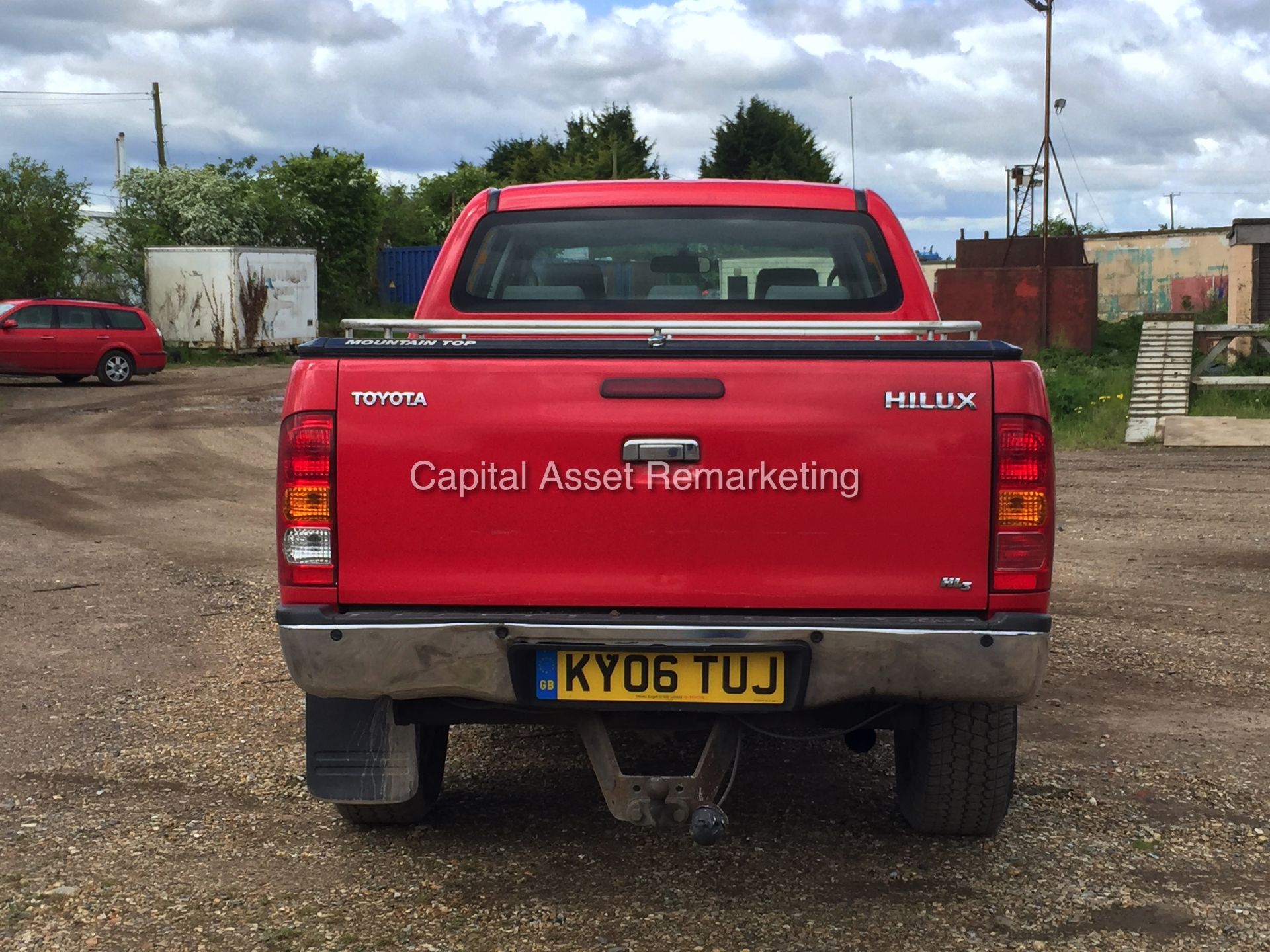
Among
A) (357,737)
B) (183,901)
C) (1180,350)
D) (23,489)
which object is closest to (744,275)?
(357,737)

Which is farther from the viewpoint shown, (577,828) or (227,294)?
(227,294)

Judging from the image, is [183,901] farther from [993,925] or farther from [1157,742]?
[1157,742]

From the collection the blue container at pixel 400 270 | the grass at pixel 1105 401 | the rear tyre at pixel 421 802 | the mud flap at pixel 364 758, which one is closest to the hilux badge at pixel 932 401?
the mud flap at pixel 364 758

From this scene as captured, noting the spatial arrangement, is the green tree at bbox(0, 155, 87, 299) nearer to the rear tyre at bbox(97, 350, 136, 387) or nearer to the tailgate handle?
the rear tyre at bbox(97, 350, 136, 387)

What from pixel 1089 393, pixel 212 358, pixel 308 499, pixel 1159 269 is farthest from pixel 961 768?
pixel 1159 269

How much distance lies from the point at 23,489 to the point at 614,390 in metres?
11.1

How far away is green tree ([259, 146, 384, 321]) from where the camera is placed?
133 ft

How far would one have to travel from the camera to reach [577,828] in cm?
435

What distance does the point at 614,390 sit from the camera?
342 cm

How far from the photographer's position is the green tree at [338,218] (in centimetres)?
4069

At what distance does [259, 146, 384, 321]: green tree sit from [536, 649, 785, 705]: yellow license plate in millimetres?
37773

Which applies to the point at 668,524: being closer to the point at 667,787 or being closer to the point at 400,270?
the point at 667,787

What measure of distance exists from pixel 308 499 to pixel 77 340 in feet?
73.3

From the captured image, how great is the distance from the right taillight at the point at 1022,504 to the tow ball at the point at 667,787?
807 millimetres
